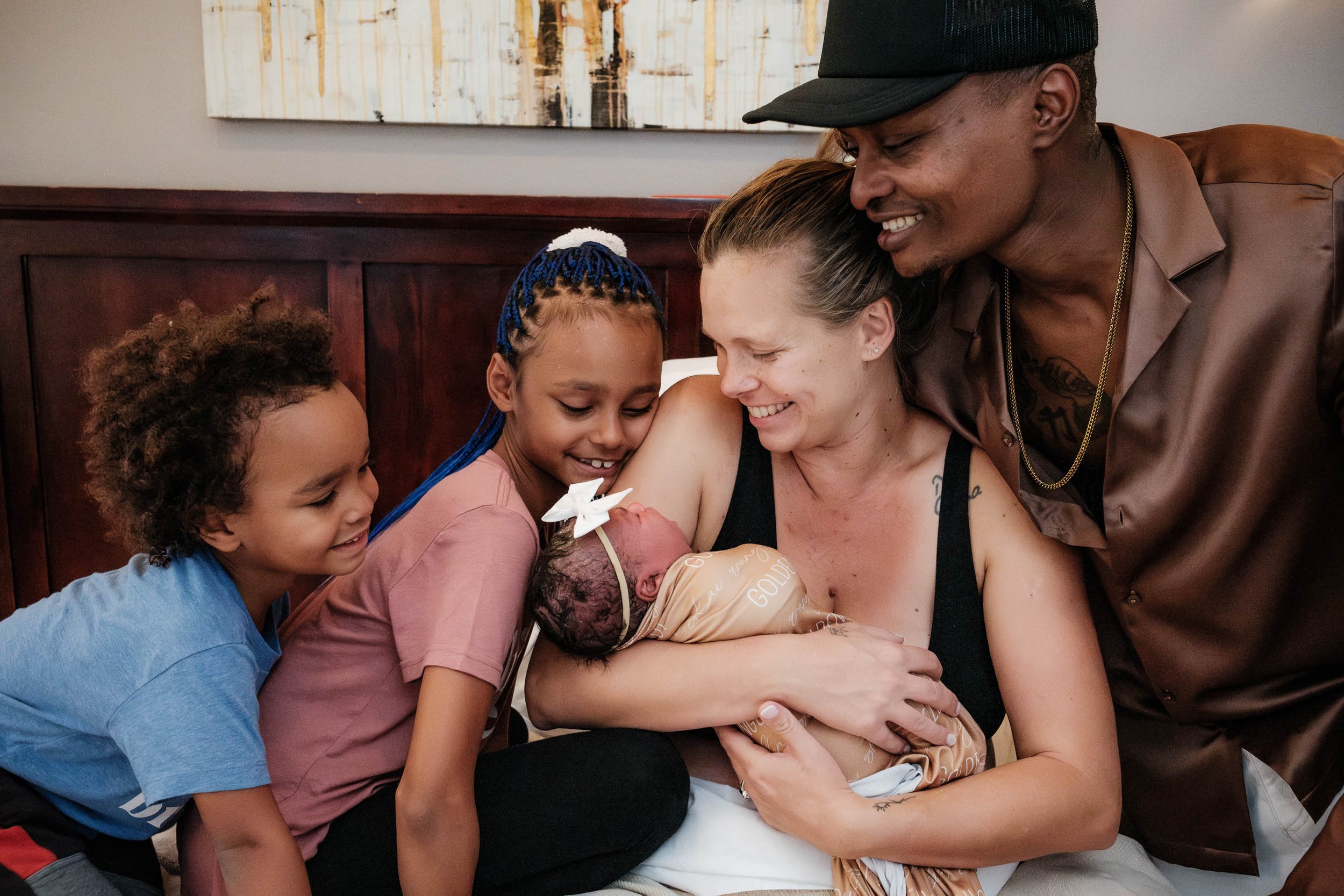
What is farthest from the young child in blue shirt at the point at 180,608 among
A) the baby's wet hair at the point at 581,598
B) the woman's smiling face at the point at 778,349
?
the woman's smiling face at the point at 778,349

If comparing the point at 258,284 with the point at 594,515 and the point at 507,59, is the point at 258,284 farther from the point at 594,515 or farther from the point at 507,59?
the point at 594,515

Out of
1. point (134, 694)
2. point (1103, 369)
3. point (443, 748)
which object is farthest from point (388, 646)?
point (1103, 369)

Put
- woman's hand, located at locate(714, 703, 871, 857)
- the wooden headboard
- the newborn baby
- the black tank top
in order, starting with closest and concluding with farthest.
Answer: woman's hand, located at locate(714, 703, 871, 857)
the newborn baby
the black tank top
the wooden headboard

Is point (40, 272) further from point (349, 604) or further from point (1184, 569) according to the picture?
point (1184, 569)

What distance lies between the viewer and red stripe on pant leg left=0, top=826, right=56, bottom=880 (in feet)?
4.08

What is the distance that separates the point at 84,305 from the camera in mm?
2750

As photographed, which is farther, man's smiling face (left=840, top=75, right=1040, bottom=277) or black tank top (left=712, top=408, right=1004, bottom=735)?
black tank top (left=712, top=408, right=1004, bottom=735)

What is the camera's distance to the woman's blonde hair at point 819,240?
4.97 feet

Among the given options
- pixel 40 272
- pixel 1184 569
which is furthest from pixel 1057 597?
pixel 40 272

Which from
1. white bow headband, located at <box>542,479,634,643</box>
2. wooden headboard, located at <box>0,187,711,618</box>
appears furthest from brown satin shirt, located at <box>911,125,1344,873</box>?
wooden headboard, located at <box>0,187,711,618</box>

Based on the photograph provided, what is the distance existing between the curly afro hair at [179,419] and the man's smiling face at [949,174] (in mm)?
953

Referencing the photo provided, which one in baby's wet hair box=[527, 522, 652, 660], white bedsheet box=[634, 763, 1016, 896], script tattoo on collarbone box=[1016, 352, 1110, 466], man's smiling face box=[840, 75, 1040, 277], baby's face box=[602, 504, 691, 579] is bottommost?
white bedsheet box=[634, 763, 1016, 896]

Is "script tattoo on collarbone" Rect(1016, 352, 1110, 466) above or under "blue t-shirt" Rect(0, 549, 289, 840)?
above

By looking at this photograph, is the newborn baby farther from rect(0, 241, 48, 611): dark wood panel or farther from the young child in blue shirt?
rect(0, 241, 48, 611): dark wood panel
